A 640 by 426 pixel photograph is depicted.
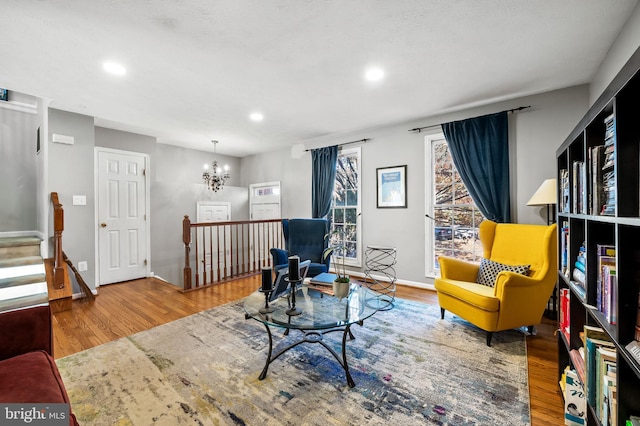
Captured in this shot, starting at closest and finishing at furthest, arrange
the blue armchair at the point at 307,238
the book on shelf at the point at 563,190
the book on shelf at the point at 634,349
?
the book on shelf at the point at 634,349, the book on shelf at the point at 563,190, the blue armchair at the point at 307,238

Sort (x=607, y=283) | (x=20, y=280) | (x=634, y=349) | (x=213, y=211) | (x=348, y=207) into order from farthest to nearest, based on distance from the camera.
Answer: (x=213, y=211)
(x=348, y=207)
(x=20, y=280)
(x=607, y=283)
(x=634, y=349)

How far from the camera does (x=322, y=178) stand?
16.3ft

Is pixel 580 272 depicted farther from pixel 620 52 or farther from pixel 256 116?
pixel 256 116

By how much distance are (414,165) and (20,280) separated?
4815 mm

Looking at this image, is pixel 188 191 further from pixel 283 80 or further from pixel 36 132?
pixel 283 80

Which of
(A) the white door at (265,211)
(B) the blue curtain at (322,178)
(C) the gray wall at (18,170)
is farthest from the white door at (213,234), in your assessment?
(C) the gray wall at (18,170)

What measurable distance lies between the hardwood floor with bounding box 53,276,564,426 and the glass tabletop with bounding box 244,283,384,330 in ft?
3.76

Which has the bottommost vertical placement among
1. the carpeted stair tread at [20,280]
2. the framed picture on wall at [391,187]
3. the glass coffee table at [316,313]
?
the glass coffee table at [316,313]

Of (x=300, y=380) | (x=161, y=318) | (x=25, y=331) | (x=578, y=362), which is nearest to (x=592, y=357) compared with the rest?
(x=578, y=362)

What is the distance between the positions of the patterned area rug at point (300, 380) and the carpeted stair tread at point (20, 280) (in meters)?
1.07

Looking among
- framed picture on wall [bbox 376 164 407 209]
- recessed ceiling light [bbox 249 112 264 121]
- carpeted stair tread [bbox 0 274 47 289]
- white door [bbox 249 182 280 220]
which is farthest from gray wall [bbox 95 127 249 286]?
framed picture on wall [bbox 376 164 407 209]

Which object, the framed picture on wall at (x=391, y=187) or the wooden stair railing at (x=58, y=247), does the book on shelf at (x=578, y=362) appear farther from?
the wooden stair railing at (x=58, y=247)

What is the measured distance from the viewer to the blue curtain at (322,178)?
Result: 484cm

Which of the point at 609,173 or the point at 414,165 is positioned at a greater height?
the point at 414,165
